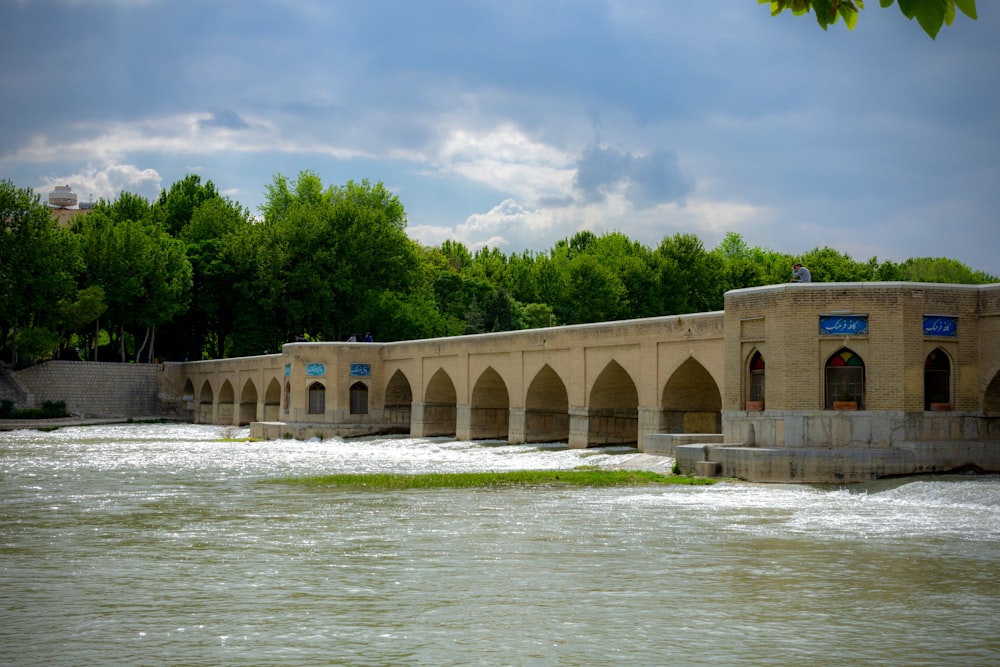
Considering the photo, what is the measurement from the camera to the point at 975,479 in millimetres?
20219

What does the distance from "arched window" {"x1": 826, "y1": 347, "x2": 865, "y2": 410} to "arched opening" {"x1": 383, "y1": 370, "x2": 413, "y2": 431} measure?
23.3 m

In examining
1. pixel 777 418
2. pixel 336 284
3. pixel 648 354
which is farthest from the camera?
pixel 336 284

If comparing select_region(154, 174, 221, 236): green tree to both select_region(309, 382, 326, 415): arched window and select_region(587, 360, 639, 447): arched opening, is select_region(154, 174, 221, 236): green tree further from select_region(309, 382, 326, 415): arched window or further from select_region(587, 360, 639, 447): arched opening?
select_region(587, 360, 639, 447): arched opening

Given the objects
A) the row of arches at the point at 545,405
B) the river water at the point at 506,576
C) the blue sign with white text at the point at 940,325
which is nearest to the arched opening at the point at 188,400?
the row of arches at the point at 545,405

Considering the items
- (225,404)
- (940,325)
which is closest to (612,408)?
(940,325)

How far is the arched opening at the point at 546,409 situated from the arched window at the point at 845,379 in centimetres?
1297

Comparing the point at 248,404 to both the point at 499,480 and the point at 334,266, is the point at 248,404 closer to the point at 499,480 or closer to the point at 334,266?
the point at 334,266

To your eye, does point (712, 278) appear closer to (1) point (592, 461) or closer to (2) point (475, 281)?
(2) point (475, 281)

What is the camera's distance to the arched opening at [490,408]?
37406 mm

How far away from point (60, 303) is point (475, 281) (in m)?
28.0

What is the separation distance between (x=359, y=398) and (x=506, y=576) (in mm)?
32182

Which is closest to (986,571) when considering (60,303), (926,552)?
(926,552)

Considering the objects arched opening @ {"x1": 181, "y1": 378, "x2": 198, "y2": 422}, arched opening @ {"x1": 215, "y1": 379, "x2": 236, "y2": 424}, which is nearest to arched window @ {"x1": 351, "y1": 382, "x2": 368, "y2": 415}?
arched opening @ {"x1": 215, "y1": 379, "x2": 236, "y2": 424}

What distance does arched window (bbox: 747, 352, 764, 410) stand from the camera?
23.0 meters
